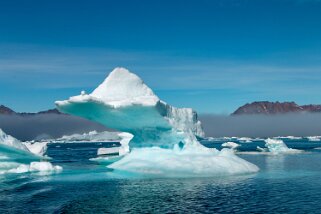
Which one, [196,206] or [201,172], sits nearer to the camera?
[196,206]

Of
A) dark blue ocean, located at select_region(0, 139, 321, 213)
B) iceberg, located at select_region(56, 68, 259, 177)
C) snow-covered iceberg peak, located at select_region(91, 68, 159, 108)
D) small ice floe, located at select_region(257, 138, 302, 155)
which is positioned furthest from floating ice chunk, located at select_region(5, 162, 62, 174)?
small ice floe, located at select_region(257, 138, 302, 155)

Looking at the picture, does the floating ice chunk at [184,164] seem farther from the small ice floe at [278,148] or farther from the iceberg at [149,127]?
the small ice floe at [278,148]

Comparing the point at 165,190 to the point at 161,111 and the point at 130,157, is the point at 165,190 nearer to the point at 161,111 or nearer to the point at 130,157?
the point at 161,111

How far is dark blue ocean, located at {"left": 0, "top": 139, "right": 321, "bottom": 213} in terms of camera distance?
22.5 metres

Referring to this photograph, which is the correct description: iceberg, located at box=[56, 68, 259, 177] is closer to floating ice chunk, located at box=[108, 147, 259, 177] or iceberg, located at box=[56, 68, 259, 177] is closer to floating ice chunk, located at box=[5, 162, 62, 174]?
floating ice chunk, located at box=[108, 147, 259, 177]

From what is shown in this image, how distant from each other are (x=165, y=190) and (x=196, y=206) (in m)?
5.55

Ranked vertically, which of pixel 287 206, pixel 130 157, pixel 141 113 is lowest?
pixel 287 206

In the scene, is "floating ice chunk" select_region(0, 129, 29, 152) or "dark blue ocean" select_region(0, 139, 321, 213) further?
"floating ice chunk" select_region(0, 129, 29, 152)

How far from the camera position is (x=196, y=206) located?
22828 millimetres

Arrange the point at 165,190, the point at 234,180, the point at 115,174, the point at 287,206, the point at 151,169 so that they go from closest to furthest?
the point at 287,206 < the point at 165,190 < the point at 234,180 < the point at 151,169 < the point at 115,174

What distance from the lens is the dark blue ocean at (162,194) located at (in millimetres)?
22453

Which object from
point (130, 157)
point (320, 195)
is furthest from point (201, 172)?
point (320, 195)

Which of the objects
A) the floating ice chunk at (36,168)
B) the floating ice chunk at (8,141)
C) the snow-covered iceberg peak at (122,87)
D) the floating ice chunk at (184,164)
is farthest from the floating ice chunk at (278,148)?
the floating ice chunk at (8,141)

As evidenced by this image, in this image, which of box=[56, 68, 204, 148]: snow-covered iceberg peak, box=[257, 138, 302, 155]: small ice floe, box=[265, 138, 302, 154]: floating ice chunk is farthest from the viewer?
box=[265, 138, 302, 154]: floating ice chunk
